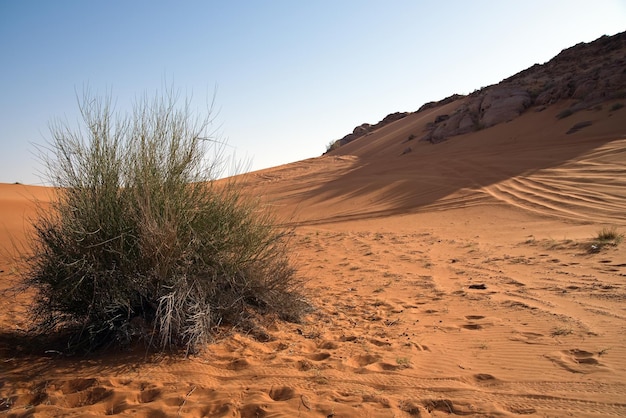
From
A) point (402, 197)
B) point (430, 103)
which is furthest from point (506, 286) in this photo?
point (430, 103)

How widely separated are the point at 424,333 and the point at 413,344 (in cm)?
41

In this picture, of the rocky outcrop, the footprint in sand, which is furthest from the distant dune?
the rocky outcrop

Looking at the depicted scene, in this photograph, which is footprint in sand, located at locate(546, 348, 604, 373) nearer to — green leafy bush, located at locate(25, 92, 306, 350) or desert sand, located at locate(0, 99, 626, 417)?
desert sand, located at locate(0, 99, 626, 417)

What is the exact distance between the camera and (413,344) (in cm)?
443

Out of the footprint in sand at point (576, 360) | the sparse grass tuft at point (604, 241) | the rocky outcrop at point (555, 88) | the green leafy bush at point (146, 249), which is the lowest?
the sparse grass tuft at point (604, 241)

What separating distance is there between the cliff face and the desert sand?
36.2ft

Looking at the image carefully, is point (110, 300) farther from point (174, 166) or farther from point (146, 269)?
point (174, 166)

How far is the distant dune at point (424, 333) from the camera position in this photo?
3344 mm

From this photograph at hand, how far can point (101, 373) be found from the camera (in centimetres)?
385

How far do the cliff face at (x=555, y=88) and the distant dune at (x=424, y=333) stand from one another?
723 centimetres

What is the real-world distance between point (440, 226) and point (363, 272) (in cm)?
494

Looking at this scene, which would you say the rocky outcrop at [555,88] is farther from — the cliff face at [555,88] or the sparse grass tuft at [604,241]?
the sparse grass tuft at [604,241]

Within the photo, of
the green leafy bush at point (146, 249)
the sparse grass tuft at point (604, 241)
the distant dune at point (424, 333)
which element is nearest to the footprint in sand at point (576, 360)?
the distant dune at point (424, 333)

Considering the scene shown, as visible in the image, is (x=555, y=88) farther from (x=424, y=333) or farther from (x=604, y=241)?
(x=424, y=333)
